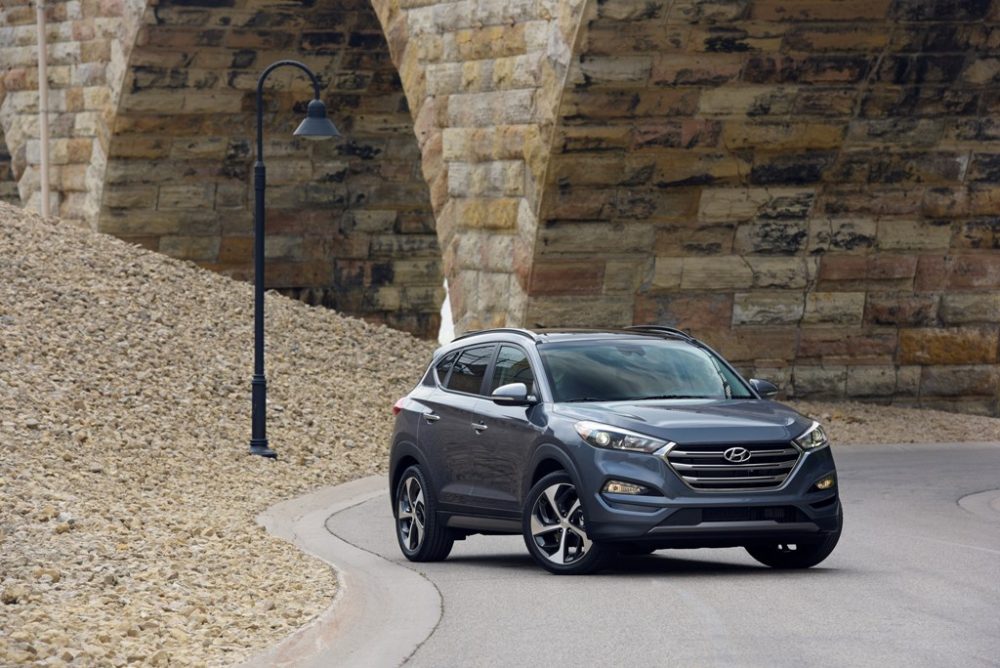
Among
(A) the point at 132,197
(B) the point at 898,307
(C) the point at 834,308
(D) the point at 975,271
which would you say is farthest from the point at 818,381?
(A) the point at 132,197

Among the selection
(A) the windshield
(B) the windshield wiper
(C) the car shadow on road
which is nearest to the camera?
(C) the car shadow on road

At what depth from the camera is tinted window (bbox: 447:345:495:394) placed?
12.1 metres

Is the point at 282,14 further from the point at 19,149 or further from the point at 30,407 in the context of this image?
the point at 30,407

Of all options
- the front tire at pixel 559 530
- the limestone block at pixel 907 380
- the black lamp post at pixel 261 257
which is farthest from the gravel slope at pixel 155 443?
the limestone block at pixel 907 380

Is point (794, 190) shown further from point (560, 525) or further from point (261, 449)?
point (560, 525)

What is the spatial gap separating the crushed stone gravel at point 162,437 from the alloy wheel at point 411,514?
0.77m

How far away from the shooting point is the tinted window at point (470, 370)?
39.8ft

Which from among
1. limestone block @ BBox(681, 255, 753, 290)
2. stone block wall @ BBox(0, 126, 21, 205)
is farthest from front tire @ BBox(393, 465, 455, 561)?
stone block wall @ BBox(0, 126, 21, 205)

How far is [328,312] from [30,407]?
1110cm

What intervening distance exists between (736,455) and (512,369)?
200 cm

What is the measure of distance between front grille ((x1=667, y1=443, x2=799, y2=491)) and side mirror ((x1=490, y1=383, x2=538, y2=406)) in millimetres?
1136

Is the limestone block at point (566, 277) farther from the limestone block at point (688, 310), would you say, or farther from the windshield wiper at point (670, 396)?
the windshield wiper at point (670, 396)

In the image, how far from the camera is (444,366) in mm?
12805

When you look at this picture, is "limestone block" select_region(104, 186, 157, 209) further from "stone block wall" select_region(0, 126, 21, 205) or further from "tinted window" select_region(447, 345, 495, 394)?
"tinted window" select_region(447, 345, 495, 394)
